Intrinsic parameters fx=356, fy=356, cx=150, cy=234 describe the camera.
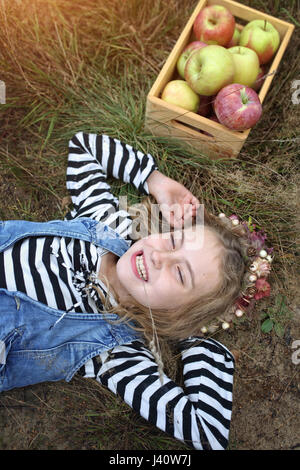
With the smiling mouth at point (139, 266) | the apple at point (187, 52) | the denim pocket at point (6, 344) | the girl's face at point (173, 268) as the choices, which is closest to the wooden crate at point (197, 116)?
the apple at point (187, 52)

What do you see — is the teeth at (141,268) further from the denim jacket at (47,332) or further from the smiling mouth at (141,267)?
the denim jacket at (47,332)

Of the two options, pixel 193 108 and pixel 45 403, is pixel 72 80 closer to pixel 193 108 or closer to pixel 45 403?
A: pixel 193 108

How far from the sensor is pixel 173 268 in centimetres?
181

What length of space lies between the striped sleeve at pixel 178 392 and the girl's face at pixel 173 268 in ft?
1.38

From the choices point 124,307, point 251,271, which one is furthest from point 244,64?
point 124,307

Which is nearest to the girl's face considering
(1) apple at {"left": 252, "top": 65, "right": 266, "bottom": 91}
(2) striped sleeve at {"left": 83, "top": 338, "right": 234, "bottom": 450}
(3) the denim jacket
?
(3) the denim jacket

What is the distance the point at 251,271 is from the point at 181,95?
1.17m

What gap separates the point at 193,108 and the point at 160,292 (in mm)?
1216

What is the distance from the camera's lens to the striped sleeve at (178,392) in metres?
1.96

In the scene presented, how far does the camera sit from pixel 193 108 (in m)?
2.27

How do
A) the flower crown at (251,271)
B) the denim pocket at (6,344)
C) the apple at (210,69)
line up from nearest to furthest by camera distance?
1. the denim pocket at (6,344)
2. the apple at (210,69)
3. the flower crown at (251,271)

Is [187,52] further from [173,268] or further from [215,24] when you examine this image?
[173,268]

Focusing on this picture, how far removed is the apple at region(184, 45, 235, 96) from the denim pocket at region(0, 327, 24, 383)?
1.76 meters

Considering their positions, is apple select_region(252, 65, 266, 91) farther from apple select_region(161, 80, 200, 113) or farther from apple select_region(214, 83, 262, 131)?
apple select_region(161, 80, 200, 113)
